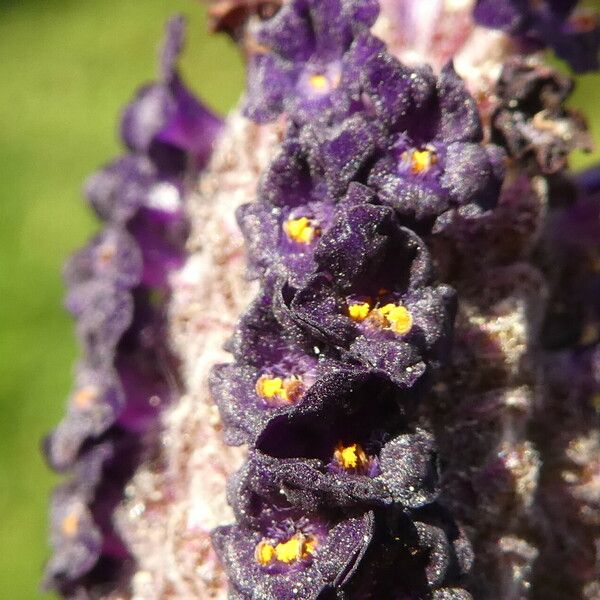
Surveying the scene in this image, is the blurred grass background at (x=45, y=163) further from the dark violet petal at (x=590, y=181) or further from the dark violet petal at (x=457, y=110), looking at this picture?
the dark violet petal at (x=457, y=110)

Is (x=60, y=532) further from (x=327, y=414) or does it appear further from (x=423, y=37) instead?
(x=423, y=37)

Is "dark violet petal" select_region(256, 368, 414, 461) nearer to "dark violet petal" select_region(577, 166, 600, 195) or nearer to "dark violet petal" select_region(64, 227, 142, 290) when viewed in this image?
"dark violet petal" select_region(64, 227, 142, 290)

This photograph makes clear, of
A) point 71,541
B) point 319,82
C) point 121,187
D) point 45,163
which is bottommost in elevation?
point 71,541

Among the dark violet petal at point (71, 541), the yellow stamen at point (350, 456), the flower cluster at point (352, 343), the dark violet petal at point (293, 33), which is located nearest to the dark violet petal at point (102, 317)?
the dark violet petal at point (71, 541)

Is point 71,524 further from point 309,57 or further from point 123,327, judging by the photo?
point 309,57

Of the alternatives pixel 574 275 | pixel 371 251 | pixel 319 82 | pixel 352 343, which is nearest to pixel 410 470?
pixel 352 343

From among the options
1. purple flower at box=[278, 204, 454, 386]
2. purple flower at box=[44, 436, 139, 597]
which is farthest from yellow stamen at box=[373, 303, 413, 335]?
purple flower at box=[44, 436, 139, 597]
